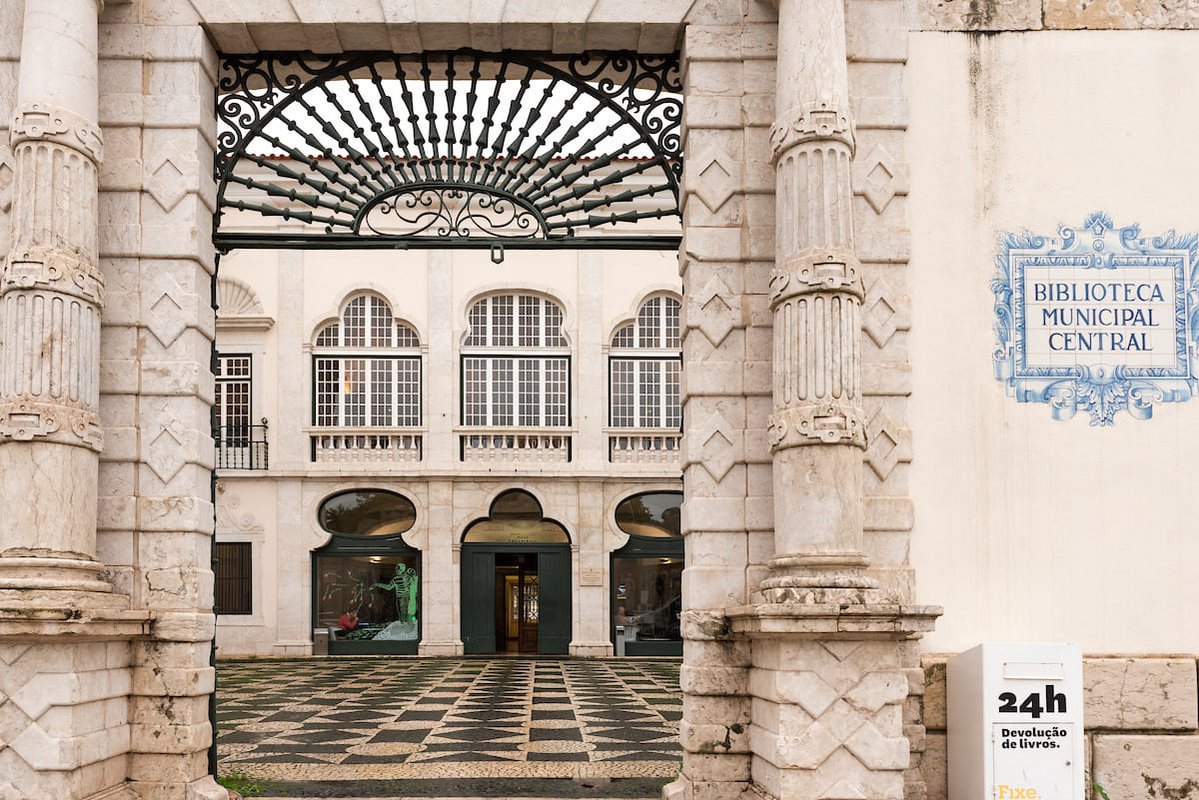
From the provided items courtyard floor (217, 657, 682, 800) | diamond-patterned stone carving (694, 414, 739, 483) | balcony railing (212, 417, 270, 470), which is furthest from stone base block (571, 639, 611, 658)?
diamond-patterned stone carving (694, 414, 739, 483)

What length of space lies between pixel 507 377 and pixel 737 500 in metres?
17.4

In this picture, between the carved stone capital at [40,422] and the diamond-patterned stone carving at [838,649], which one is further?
the carved stone capital at [40,422]

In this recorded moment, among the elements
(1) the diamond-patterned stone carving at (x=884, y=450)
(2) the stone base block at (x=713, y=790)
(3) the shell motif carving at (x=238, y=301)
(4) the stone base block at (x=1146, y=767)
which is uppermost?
(3) the shell motif carving at (x=238, y=301)

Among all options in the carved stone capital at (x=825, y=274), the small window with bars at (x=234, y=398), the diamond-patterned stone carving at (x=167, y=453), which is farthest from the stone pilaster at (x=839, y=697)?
the small window with bars at (x=234, y=398)

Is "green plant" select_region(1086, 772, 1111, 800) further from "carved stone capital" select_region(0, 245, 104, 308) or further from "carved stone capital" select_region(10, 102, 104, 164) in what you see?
"carved stone capital" select_region(10, 102, 104, 164)

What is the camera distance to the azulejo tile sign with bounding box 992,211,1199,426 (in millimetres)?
7191

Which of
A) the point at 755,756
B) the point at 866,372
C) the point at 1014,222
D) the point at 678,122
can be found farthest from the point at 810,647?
the point at 678,122

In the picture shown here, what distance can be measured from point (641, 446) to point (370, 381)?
535cm

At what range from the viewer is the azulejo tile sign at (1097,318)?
719 cm

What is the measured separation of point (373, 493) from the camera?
79.7 feet

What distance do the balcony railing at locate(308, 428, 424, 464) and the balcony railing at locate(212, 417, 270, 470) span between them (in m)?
0.92

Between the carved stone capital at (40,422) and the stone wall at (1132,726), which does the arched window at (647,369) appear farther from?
the carved stone capital at (40,422)

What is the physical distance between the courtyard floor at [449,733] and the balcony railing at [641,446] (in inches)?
204

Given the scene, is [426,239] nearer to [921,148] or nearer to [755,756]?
[921,148]
